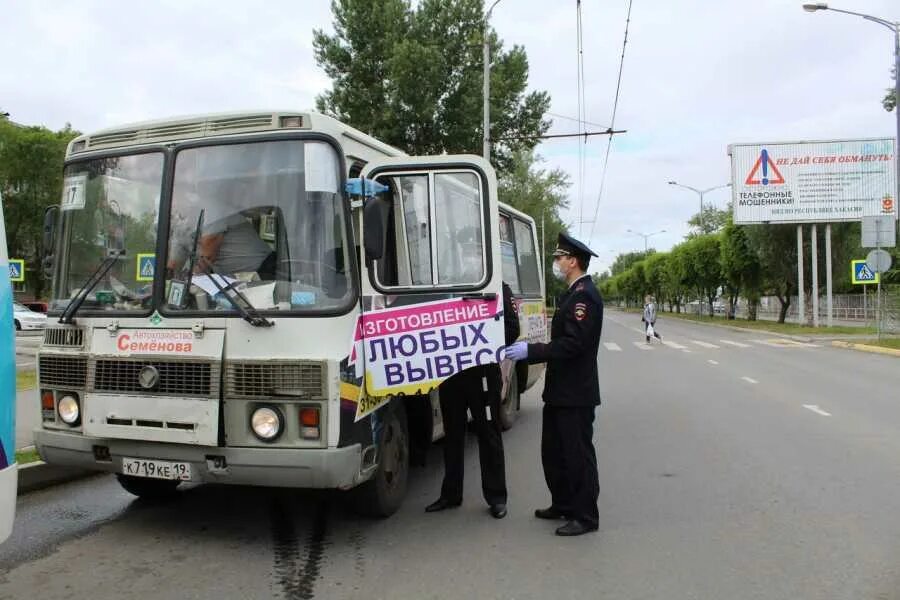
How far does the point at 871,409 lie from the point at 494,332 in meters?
7.89

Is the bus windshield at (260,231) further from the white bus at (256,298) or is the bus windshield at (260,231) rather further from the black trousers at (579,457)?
the black trousers at (579,457)

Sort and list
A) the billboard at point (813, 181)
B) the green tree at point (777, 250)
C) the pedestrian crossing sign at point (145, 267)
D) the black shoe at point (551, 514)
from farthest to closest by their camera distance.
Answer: the green tree at point (777, 250), the billboard at point (813, 181), the black shoe at point (551, 514), the pedestrian crossing sign at point (145, 267)

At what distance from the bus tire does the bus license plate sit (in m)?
1.18

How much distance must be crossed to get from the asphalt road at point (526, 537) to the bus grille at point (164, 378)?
1030 mm

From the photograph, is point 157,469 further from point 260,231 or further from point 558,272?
point 558,272

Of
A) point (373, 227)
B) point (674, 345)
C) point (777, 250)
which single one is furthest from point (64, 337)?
point (777, 250)

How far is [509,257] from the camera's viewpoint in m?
8.44

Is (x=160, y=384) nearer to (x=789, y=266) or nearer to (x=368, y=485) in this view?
(x=368, y=485)

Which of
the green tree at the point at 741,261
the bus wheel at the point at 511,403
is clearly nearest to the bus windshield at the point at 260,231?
the bus wheel at the point at 511,403

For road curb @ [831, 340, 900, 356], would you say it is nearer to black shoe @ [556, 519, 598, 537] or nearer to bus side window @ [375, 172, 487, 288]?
black shoe @ [556, 519, 598, 537]

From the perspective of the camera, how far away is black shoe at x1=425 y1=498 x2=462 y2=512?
5594 mm

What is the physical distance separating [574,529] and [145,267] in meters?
3.33

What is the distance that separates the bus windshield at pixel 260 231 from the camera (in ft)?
15.2

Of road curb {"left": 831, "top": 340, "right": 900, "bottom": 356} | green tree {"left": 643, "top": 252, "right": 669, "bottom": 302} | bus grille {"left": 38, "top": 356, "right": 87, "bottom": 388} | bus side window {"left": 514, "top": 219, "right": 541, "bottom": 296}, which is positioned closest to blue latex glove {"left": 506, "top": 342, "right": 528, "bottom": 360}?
bus grille {"left": 38, "top": 356, "right": 87, "bottom": 388}
